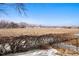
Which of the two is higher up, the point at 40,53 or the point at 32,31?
the point at 32,31

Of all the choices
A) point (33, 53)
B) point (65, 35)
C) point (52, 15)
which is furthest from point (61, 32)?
point (33, 53)

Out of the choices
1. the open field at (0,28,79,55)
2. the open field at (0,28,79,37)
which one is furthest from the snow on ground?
the open field at (0,28,79,37)

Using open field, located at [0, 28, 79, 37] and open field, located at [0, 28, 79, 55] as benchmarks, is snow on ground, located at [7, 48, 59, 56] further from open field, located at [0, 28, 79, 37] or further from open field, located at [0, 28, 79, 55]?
open field, located at [0, 28, 79, 37]

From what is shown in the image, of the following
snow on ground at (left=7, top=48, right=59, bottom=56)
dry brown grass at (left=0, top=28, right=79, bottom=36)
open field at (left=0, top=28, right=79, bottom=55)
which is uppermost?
dry brown grass at (left=0, top=28, right=79, bottom=36)

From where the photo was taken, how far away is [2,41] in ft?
4.75

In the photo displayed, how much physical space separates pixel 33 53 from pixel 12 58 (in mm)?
169

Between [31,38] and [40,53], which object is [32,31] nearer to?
[31,38]

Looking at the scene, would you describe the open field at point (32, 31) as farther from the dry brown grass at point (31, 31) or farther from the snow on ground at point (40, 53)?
the snow on ground at point (40, 53)

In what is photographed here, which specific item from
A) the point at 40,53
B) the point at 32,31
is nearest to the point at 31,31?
the point at 32,31

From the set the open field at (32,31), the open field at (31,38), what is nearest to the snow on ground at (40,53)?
the open field at (31,38)

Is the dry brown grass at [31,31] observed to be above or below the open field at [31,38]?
above

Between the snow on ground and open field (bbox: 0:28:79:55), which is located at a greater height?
open field (bbox: 0:28:79:55)

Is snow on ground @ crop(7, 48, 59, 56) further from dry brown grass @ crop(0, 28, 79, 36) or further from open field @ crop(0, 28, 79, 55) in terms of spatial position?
dry brown grass @ crop(0, 28, 79, 36)

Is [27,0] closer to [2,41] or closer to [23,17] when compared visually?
[23,17]
